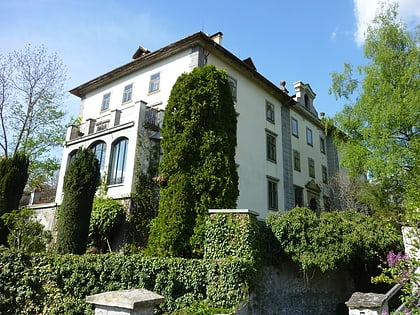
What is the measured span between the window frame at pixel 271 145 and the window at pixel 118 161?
9.13 meters

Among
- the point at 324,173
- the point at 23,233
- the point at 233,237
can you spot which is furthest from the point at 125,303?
the point at 324,173

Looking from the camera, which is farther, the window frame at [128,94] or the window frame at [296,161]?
the window frame at [296,161]

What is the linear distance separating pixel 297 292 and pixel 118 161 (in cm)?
996

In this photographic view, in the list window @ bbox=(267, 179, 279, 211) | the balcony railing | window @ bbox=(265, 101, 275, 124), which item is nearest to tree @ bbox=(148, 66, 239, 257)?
the balcony railing

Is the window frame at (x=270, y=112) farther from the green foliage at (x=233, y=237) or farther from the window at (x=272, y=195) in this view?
the green foliage at (x=233, y=237)

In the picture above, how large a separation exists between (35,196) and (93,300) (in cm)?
1810

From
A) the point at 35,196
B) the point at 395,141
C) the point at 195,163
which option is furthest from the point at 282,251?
the point at 35,196

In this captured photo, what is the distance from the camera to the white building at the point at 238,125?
52.3ft

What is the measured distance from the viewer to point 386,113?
15.0 metres

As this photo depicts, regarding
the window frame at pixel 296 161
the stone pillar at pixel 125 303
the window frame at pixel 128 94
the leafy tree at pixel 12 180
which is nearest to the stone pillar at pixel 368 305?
the stone pillar at pixel 125 303

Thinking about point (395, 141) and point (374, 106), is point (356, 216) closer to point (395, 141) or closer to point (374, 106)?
point (395, 141)

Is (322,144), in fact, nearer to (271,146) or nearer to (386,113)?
(271,146)

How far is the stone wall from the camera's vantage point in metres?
9.73

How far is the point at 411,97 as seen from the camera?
48.3ft
